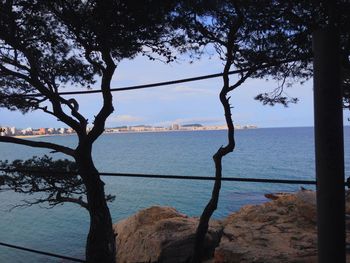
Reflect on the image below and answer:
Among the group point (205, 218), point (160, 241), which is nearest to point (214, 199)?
point (205, 218)

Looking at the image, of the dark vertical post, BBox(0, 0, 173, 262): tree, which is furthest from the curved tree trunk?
the dark vertical post

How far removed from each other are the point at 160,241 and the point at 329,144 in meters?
8.79

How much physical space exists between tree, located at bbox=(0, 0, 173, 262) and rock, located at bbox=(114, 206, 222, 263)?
278 centimetres

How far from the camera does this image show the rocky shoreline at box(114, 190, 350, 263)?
766 cm

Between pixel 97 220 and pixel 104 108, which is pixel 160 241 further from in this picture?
pixel 104 108

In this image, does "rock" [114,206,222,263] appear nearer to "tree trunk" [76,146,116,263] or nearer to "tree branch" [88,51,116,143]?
"tree trunk" [76,146,116,263]

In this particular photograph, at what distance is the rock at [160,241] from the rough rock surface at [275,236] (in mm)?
778

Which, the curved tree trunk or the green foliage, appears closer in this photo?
the curved tree trunk

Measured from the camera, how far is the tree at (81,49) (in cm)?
539

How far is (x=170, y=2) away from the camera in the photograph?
556cm

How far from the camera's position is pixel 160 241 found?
9.69 m

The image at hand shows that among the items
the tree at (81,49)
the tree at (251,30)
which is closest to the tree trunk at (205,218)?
the tree at (251,30)

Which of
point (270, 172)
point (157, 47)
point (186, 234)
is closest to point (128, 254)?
point (186, 234)

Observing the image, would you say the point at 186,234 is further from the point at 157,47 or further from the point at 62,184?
the point at 157,47
